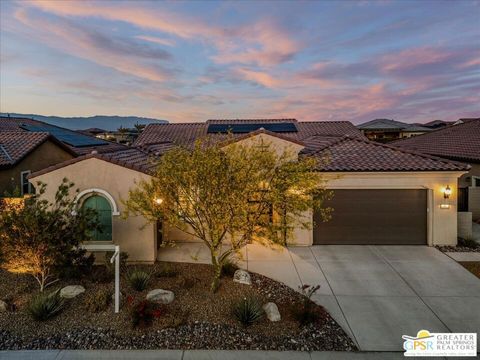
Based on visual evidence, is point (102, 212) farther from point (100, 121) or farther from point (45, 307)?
point (100, 121)

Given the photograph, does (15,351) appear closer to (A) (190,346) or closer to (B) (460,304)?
(A) (190,346)

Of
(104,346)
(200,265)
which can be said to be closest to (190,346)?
(104,346)

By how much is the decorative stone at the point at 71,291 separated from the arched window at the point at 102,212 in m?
2.66

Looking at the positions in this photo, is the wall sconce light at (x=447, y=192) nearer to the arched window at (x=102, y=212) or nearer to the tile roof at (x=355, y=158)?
the tile roof at (x=355, y=158)

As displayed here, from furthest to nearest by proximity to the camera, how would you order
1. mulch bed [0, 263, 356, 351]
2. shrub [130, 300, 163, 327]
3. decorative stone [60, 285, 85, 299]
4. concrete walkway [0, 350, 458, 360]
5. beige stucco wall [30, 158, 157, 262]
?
beige stucco wall [30, 158, 157, 262] < decorative stone [60, 285, 85, 299] < shrub [130, 300, 163, 327] < mulch bed [0, 263, 356, 351] < concrete walkway [0, 350, 458, 360]

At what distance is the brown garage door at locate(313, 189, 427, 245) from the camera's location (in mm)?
12547

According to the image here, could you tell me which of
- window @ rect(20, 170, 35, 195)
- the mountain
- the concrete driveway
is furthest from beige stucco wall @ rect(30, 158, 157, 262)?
the mountain

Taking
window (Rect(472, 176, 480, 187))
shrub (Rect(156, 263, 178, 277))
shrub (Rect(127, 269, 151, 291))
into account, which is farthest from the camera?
window (Rect(472, 176, 480, 187))

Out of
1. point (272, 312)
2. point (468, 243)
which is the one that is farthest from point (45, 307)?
point (468, 243)

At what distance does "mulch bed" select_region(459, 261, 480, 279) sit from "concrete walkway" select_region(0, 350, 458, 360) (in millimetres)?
6156

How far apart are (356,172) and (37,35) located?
21034mm

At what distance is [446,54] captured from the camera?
20531 millimetres

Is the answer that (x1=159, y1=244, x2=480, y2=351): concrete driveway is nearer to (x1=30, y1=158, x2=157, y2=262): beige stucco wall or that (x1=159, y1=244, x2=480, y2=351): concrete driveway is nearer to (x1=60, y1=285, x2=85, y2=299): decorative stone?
(x1=30, y1=158, x2=157, y2=262): beige stucco wall

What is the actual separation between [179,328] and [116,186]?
585 centimetres
